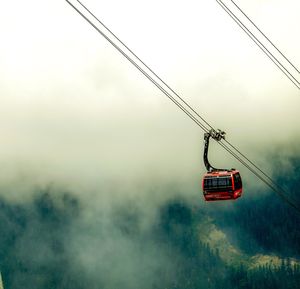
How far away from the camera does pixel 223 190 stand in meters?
42.6

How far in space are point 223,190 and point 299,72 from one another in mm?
19994

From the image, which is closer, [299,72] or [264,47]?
[264,47]

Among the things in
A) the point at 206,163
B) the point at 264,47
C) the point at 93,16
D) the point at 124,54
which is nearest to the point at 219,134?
the point at 206,163

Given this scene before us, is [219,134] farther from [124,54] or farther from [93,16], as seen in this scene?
[93,16]

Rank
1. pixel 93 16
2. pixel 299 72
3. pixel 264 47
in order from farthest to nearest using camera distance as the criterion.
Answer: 1. pixel 299 72
2. pixel 264 47
3. pixel 93 16

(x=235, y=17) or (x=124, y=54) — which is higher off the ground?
(x=235, y=17)

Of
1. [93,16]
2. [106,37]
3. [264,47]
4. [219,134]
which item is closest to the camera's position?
A: [93,16]

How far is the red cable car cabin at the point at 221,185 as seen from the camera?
42281 millimetres

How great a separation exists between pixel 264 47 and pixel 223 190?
23.0 meters

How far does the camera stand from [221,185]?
42.7 meters

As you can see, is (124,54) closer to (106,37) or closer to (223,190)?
(106,37)

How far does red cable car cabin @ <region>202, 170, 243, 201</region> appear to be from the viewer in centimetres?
4228

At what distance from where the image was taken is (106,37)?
17.9 meters

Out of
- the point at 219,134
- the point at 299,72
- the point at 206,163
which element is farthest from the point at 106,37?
the point at 206,163
